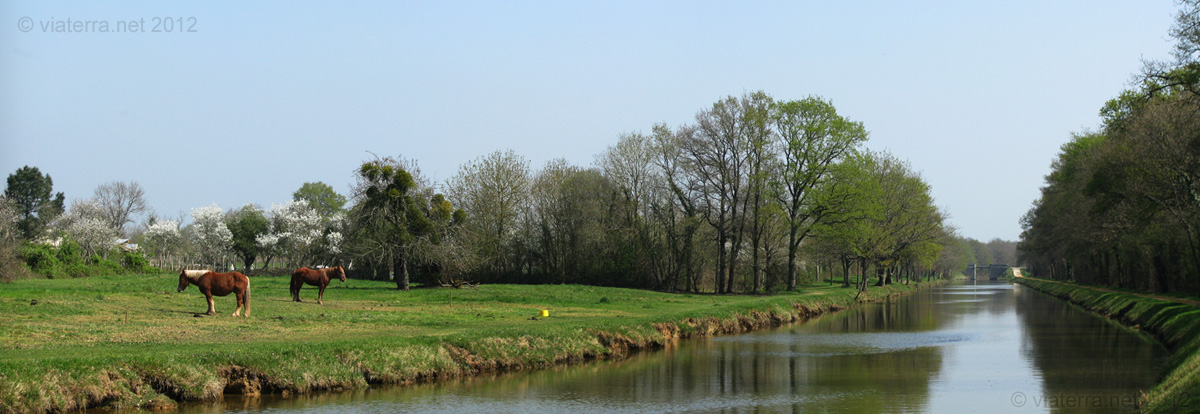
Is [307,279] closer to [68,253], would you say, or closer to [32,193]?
[68,253]

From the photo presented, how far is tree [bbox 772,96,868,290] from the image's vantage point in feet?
202

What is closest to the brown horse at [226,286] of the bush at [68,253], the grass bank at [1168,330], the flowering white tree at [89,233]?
the grass bank at [1168,330]

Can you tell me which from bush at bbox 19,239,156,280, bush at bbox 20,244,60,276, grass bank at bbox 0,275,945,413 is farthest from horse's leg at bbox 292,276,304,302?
bush at bbox 20,244,60,276

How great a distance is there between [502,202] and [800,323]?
2744 centimetres

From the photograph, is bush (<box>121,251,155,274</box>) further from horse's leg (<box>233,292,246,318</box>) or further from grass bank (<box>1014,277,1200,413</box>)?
grass bank (<box>1014,277,1200,413</box>)

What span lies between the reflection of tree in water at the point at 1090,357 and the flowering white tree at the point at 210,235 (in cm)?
7992

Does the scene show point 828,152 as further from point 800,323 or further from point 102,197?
point 102,197

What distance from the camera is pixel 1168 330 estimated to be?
32031 mm

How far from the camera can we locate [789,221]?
64.4m

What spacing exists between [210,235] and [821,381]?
89618 millimetres

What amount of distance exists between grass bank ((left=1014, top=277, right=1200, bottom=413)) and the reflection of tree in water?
71 cm

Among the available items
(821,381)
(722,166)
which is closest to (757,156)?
(722,166)

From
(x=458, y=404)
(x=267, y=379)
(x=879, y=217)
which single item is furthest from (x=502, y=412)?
(x=879, y=217)

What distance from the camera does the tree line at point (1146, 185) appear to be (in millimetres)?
29548
